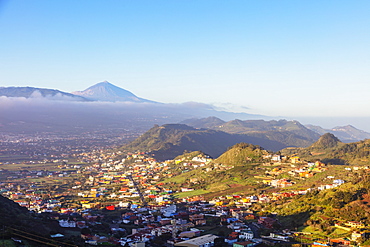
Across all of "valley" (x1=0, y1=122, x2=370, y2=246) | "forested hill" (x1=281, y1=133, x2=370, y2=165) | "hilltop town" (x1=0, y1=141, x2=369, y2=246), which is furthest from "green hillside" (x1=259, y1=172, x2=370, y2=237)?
"forested hill" (x1=281, y1=133, x2=370, y2=165)

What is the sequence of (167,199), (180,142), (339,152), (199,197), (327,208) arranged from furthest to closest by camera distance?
1. (180,142)
2. (339,152)
3. (199,197)
4. (167,199)
5. (327,208)

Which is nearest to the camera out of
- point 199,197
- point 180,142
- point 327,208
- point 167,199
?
point 327,208

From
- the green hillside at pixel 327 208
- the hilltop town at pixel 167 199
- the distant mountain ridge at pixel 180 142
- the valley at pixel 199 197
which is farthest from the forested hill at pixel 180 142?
the green hillside at pixel 327 208

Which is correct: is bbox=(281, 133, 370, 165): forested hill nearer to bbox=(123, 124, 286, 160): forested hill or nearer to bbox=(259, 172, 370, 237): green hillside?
bbox=(123, 124, 286, 160): forested hill

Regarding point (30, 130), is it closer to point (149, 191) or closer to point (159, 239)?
point (149, 191)

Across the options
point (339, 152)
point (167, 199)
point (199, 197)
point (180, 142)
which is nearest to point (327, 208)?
point (199, 197)

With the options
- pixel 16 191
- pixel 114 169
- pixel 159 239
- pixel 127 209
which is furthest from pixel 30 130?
pixel 159 239

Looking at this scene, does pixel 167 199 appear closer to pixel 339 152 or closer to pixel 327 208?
pixel 327 208

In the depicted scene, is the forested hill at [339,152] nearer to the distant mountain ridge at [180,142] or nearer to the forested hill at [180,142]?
the forested hill at [180,142]
